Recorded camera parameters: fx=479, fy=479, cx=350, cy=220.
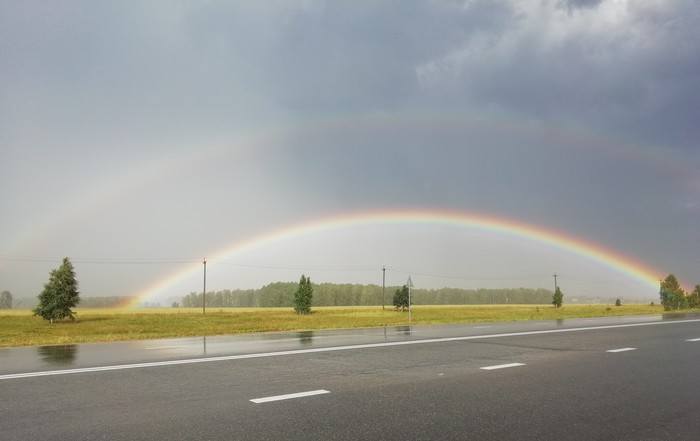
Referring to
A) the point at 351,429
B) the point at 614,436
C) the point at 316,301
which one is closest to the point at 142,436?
the point at 351,429

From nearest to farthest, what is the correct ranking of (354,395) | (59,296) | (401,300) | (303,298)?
1. (354,395)
2. (59,296)
3. (303,298)
4. (401,300)

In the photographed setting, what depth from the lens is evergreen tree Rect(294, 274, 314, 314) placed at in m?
78.9

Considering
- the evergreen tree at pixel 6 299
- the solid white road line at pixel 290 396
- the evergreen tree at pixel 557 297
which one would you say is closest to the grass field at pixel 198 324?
the solid white road line at pixel 290 396

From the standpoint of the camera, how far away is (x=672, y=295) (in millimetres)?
71312

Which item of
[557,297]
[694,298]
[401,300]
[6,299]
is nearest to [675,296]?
[694,298]

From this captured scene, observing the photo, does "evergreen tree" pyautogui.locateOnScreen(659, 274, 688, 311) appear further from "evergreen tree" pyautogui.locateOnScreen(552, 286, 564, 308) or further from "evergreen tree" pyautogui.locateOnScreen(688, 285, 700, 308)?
"evergreen tree" pyautogui.locateOnScreen(552, 286, 564, 308)

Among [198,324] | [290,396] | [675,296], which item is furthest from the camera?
[675,296]

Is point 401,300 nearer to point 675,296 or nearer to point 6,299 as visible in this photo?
point 675,296

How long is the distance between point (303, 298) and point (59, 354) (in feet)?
221

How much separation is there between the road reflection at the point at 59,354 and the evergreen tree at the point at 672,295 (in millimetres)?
75337

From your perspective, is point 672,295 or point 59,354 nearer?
point 59,354

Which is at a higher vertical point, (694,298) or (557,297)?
(694,298)

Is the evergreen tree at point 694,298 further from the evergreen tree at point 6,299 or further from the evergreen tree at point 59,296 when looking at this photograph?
the evergreen tree at point 6,299

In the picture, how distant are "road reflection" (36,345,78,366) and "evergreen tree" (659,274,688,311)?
2966 inches
